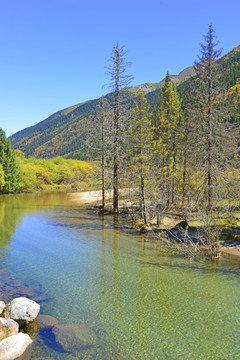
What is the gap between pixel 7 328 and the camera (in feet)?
26.4

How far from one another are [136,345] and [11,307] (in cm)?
414

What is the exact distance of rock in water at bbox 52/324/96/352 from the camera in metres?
7.95

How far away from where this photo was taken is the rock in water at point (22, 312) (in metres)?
8.88

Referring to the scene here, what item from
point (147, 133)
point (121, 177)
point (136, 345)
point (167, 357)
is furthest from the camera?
point (121, 177)

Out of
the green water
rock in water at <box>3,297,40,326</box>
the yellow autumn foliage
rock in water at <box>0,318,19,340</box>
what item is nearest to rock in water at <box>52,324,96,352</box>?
the green water

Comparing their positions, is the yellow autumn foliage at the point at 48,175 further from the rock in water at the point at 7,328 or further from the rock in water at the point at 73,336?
the rock in water at the point at 7,328

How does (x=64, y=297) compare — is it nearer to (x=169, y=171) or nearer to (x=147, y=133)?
(x=147, y=133)

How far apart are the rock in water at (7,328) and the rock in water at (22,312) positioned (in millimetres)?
488

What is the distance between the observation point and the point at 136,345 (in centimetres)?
813

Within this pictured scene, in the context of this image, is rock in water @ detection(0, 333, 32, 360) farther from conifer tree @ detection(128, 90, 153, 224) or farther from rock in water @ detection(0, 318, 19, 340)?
conifer tree @ detection(128, 90, 153, 224)

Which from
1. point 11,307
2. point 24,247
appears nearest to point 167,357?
point 11,307

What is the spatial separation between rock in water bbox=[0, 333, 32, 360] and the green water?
1.18 ft

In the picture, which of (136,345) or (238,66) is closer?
(136,345)

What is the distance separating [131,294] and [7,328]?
5.16 meters
